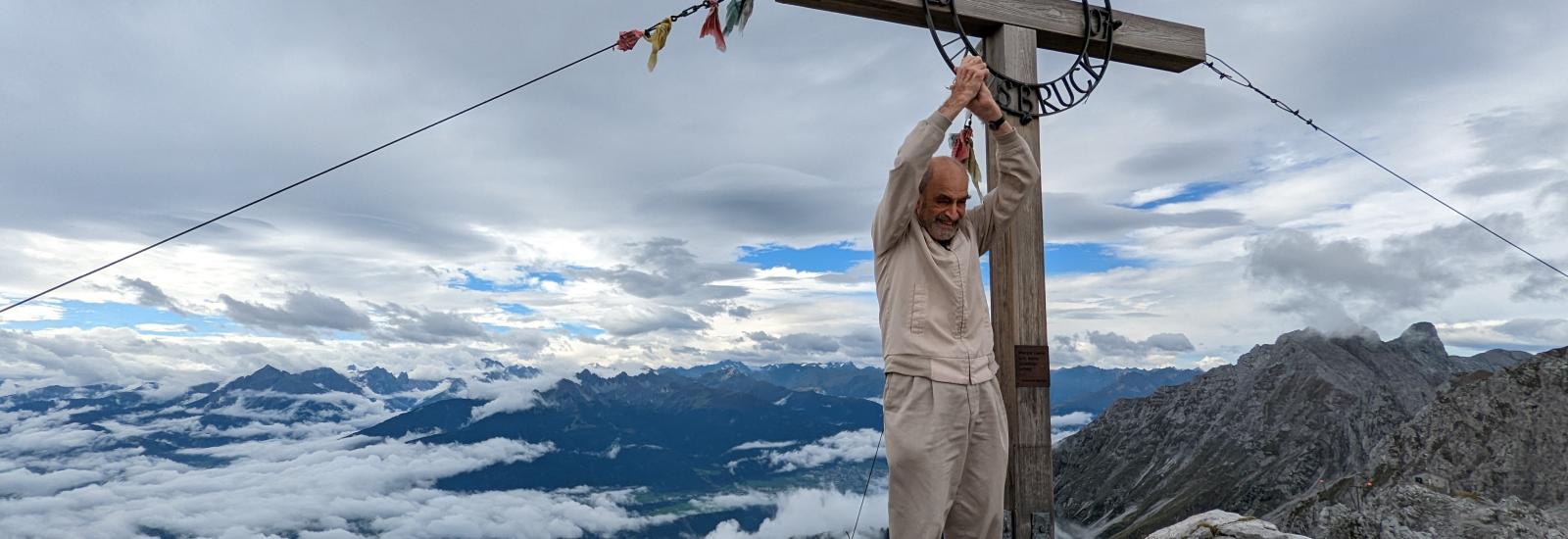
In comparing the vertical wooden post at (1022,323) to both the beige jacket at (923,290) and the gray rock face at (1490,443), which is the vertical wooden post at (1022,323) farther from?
the gray rock face at (1490,443)

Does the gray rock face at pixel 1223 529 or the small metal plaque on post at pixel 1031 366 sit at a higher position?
the small metal plaque on post at pixel 1031 366

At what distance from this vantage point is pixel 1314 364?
155m

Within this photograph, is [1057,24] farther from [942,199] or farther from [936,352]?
[936,352]

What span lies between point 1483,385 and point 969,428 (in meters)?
92.5

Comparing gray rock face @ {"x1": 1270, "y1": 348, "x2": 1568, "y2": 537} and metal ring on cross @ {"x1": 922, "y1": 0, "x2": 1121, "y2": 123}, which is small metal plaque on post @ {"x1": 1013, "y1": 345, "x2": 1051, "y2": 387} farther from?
gray rock face @ {"x1": 1270, "y1": 348, "x2": 1568, "y2": 537}

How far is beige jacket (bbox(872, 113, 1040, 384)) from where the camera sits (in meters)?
4.37

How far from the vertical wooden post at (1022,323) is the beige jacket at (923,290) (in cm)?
84

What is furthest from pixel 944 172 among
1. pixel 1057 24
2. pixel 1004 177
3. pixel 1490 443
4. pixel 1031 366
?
pixel 1490 443

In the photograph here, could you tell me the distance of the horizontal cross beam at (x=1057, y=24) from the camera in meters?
5.62

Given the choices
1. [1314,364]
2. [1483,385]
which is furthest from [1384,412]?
[1483,385]

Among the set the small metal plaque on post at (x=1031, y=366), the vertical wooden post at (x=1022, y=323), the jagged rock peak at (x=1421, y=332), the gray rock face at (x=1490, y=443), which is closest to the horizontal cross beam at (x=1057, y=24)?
the vertical wooden post at (x=1022, y=323)

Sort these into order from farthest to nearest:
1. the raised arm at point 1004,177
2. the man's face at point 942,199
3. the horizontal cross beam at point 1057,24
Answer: the horizontal cross beam at point 1057,24
the raised arm at point 1004,177
the man's face at point 942,199

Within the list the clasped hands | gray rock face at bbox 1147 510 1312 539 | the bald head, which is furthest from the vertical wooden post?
gray rock face at bbox 1147 510 1312 539

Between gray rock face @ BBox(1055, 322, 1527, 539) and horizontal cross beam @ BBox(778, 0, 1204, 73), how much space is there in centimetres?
11946
